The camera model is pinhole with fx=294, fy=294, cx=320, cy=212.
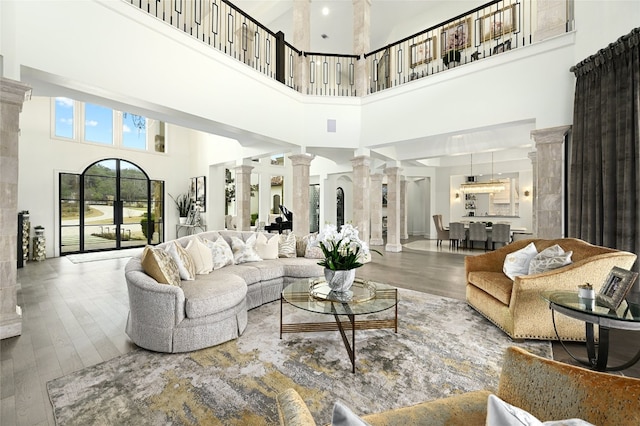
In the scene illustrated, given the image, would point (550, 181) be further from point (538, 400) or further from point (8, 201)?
point (8, 201)

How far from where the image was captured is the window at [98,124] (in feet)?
27.0

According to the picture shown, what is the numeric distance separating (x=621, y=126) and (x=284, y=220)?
892cm

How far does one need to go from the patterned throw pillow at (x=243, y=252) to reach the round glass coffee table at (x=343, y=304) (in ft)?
4.13

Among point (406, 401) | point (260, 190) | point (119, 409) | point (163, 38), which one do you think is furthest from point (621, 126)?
point (260, 190)

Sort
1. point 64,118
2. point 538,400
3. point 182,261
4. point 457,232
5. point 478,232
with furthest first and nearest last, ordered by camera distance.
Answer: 1. point 457,232
2. point 478,232
3. point 64,118
4. point 182,261
5. point 538,400

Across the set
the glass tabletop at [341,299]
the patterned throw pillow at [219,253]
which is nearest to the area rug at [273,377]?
the glass tabletop at [341,299]

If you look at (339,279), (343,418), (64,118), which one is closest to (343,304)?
(339,279)

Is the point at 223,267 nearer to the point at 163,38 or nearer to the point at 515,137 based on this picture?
the point at 163,38

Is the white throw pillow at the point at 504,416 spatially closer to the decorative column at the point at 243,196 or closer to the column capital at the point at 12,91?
the column capital at the point at 12,91

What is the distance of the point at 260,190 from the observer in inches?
441

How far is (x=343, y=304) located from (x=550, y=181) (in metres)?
4.08

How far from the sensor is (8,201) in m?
2.85

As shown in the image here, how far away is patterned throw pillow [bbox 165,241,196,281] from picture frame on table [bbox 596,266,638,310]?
345 cm

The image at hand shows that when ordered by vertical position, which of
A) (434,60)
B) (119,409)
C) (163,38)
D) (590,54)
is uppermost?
(434,60)
